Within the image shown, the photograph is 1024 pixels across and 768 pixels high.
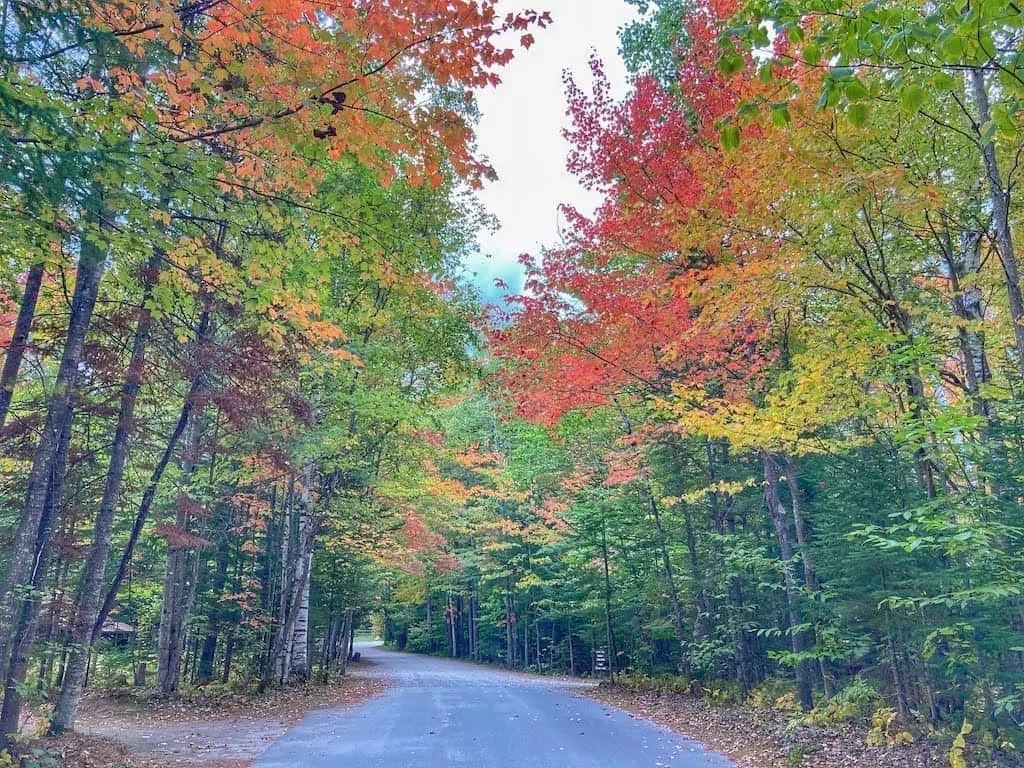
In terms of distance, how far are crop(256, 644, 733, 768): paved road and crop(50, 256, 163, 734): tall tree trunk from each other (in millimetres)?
2397

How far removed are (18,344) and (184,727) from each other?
255 inches

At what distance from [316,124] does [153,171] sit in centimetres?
106

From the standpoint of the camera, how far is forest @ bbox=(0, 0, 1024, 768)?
394 centimetres

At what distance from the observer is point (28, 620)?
6.07m

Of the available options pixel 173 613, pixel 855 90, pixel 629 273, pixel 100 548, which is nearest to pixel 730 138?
pixel 855 90

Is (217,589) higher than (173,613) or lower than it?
higher

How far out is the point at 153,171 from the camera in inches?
152

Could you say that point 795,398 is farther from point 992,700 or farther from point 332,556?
point 332,556

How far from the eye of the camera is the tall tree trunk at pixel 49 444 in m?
5.30

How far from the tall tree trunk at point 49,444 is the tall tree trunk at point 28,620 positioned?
10 centimetres

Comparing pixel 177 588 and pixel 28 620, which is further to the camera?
pixel 177 588

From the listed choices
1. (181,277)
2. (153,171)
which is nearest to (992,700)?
(153,171)

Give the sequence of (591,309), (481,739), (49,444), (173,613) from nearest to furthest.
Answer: (49,444) → (481,739) → (591,309) → (173,613)

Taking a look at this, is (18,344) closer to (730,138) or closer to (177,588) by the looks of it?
(730,138)
